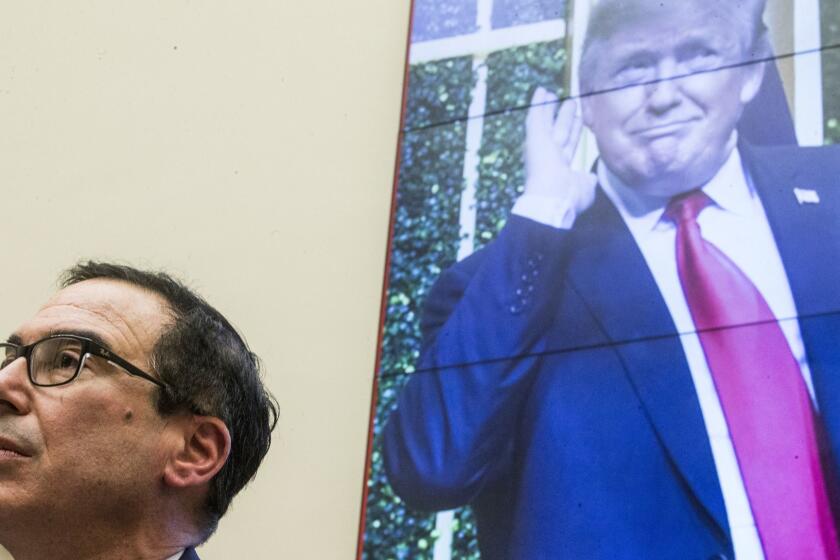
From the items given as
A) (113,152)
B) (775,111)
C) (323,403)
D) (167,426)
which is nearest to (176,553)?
(167,426)

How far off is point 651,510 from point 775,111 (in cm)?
83

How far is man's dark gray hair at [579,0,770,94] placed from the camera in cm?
296

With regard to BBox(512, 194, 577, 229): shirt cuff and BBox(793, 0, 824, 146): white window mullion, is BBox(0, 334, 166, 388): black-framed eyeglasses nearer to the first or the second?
BBox(512, 194, 577, 229): shirt cuff

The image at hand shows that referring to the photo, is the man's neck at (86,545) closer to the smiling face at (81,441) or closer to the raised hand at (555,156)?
the smiling face at (81,441)

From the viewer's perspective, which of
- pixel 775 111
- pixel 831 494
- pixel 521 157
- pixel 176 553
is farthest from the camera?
pixel 521 157

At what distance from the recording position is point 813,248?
9.05ft

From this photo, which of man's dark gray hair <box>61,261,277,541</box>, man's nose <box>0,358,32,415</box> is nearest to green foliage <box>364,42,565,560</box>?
man's dark gray hair <box>61,261,277,541</box>

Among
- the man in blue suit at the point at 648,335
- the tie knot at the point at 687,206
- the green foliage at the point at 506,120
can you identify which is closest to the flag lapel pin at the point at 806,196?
the man in blue suit at the point at 648,335

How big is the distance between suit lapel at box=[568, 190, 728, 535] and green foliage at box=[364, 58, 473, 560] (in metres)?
0.32

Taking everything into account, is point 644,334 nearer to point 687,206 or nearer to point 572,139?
point 687,206

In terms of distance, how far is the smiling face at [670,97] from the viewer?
115 inches

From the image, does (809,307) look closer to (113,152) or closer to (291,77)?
(291,77)

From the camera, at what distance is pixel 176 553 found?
70.9 inches

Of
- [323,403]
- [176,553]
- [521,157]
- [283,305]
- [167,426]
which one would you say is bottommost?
[176,553]
